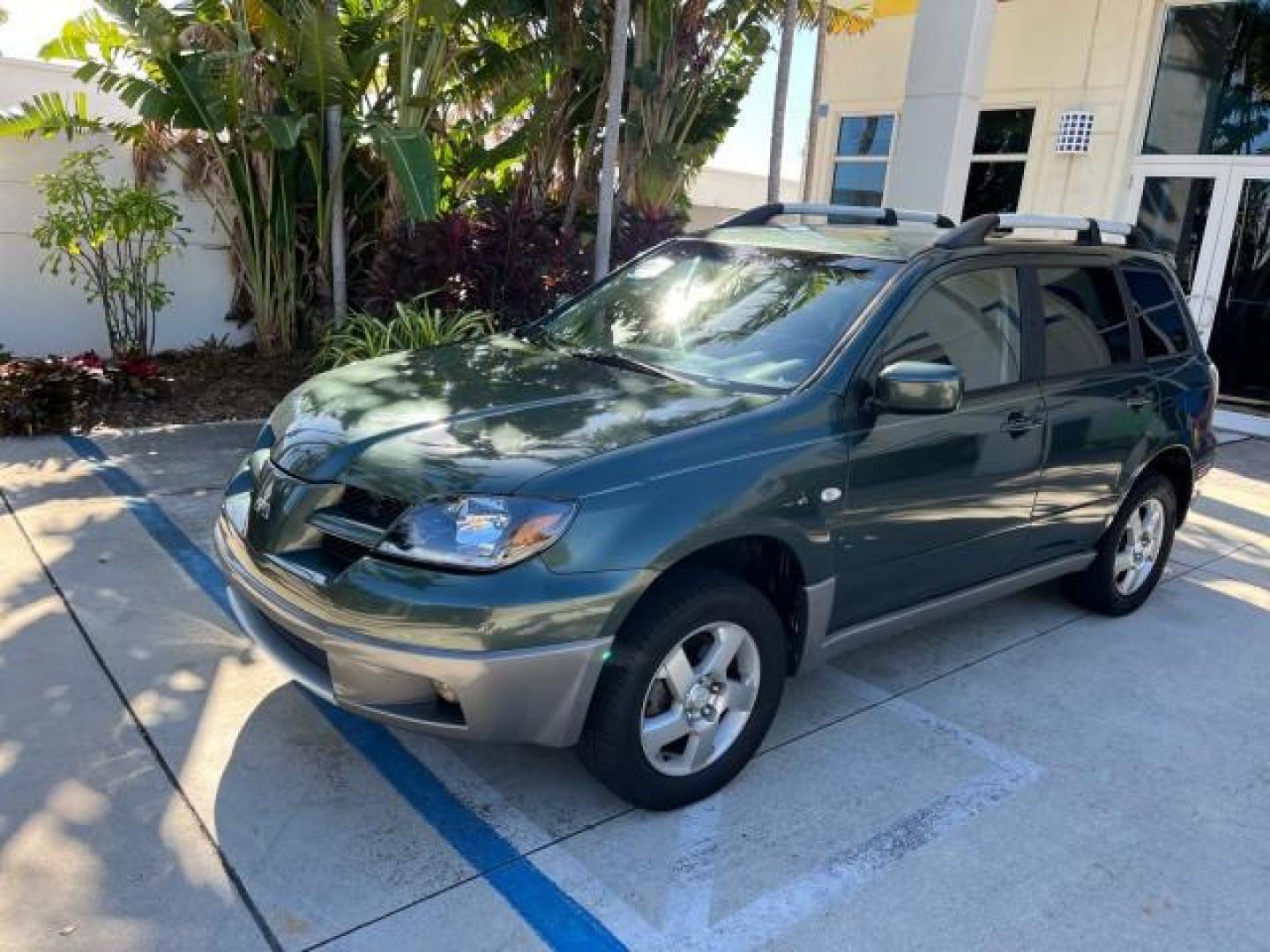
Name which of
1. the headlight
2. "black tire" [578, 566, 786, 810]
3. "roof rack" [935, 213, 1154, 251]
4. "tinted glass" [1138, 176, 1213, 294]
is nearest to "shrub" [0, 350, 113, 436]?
the headlight

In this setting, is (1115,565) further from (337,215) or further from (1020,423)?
(337,215)

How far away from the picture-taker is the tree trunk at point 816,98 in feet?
35.1

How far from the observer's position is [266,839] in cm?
297

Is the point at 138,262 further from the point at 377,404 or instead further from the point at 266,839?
the point at 266,839

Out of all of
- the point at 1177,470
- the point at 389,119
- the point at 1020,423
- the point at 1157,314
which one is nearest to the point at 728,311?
the point at 1020,423

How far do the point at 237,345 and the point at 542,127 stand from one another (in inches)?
142

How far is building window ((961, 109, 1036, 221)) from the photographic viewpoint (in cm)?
1208

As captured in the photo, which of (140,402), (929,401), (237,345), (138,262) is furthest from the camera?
(237,345)

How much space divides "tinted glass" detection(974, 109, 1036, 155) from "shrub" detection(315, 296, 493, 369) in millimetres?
7128

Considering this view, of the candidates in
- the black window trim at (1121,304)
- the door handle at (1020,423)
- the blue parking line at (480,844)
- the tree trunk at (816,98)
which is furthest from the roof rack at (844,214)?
the tree trunk at (816,98)

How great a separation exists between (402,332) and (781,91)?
14.3 ft

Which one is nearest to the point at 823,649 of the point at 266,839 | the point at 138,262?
the point at 266,839

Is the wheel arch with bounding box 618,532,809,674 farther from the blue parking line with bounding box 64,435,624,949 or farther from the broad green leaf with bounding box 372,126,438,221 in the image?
the broad green leaf with bounding box 372,126,438,221

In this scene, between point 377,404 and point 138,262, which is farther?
point 138,262
